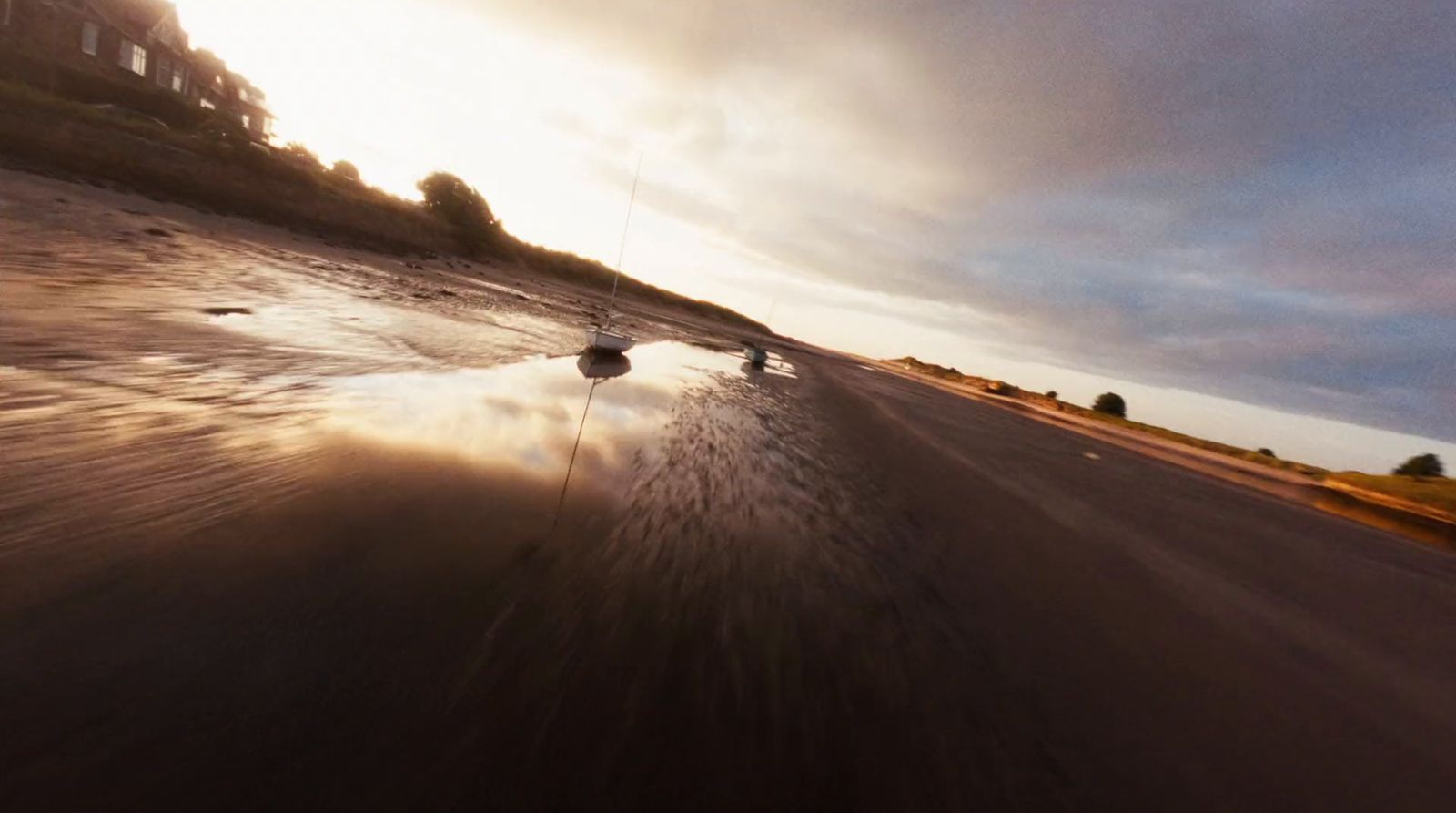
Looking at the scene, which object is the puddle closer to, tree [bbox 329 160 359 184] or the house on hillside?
the house on hillside

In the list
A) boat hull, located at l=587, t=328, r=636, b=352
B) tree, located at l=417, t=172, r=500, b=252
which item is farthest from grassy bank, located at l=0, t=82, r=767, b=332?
boat hull, located at l=587, t=328, r=636, b=352

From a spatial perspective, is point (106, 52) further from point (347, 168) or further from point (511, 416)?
point (511, 416)

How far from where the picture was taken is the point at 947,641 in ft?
17.8

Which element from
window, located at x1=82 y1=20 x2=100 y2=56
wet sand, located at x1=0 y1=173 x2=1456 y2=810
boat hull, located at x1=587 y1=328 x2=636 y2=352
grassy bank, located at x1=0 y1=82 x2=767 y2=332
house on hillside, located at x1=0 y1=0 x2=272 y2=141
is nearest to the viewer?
wet sand, located at x1=0 y1=173 x2=1456 y2=810

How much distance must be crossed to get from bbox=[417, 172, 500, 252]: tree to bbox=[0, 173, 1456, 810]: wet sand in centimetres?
4336

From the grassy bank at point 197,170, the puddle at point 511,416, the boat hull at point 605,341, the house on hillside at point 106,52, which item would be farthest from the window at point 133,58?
the puddle at point 511,416

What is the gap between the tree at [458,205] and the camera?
5059 cm

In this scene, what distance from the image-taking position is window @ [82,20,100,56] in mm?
32875

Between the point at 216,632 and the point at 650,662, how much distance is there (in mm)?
2552

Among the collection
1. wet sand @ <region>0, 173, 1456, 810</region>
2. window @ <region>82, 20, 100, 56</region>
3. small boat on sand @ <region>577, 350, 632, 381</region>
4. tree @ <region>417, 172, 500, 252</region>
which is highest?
window @ <region>82, 20, 100, 56</region>

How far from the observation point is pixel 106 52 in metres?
34.6

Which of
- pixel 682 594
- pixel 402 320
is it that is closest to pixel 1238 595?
pixel 682 594

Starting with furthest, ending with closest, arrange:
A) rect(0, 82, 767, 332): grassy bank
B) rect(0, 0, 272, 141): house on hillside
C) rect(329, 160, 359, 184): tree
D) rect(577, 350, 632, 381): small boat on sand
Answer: rect(329, 160, 359, 184): tree < rect(0, 0, 272, 141): house on hillside < rect(0, 82, 767, 332): grassy bank < rect(577, 350, 632, 381): small boat on sand

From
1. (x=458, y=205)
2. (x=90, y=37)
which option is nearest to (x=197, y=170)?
(x=90, y=37)
